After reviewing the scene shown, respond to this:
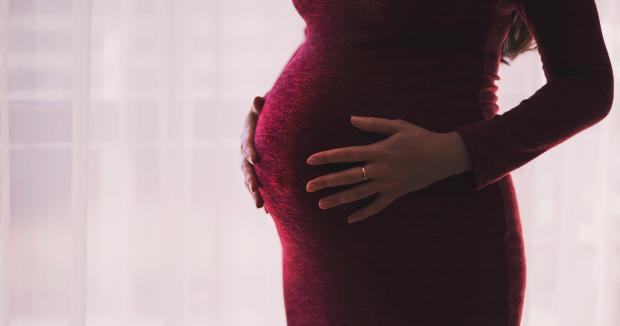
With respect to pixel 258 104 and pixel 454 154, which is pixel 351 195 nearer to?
pixel 454 154

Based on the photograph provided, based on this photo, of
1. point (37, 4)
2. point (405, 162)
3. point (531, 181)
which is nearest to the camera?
point (405, 162)

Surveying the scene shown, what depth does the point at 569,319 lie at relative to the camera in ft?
5.89

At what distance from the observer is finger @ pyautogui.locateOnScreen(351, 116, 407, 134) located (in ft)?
2.07

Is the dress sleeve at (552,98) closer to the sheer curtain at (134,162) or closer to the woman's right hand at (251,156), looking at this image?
the woman's right hand at (251,156)

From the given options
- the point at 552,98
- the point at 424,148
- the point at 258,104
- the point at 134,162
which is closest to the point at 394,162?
the point at 424,148

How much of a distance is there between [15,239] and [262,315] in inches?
27.9

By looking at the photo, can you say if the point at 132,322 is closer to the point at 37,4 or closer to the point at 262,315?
the point at 262,315

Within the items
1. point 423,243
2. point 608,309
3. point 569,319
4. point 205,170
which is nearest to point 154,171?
point 205,170

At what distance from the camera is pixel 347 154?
63 centimetres

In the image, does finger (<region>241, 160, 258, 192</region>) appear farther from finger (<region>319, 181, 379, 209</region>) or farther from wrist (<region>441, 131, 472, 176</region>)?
wrist (<region>441, 131, 472, 176</region>)

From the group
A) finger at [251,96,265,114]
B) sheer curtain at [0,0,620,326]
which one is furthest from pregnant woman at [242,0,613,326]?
sheer curtain at [0,0,620,326]

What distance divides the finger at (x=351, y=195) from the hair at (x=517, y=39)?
0.32m

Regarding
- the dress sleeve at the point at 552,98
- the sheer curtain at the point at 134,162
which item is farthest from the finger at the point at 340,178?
the sheer curtain at the point at 134,162

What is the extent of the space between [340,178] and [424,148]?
97 mm
